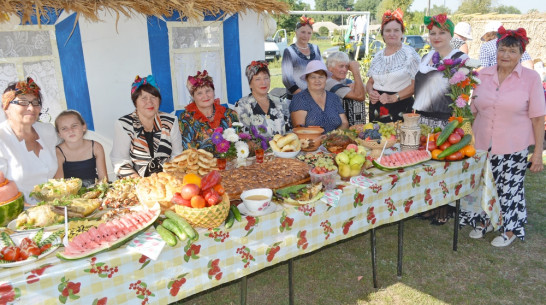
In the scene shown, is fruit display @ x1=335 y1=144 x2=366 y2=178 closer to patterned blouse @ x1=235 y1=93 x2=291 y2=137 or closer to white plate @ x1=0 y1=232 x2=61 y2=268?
patterned blouse @ x1=235 y1=93 x2=291 y2=137

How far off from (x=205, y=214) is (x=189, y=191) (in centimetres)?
17

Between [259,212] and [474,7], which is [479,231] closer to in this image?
[259,212]

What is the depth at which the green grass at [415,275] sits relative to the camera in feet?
11.9

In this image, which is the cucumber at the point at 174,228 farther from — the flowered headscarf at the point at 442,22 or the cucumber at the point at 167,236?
the flowered headscarf at the point at 442,22

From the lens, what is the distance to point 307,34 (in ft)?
21.0

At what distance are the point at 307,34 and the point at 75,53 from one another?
3445 mm

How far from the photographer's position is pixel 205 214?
7.64ft

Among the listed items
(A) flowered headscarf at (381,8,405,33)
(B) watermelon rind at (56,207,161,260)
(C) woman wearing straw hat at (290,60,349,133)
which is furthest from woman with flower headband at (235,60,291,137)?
(B) watermelon rind at (56,207,161,260)

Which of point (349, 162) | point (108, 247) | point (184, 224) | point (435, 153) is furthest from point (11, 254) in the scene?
point (435, 153)

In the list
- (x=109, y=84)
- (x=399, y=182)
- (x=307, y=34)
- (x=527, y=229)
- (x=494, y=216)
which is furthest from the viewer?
(x=307, y=34)

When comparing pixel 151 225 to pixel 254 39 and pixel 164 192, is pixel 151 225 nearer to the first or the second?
pixel 164 192

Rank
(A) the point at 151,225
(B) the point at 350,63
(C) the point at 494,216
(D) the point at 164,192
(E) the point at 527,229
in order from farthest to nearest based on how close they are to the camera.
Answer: (B) the point at 350,63, (E) the point at 527,229, (C) the point at 494,216, (D) the point at 164,192, (A) the point at 151,225

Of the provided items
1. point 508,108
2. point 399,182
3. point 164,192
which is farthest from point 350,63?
point 164,192

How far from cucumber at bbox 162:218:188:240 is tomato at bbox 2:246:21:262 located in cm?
76
